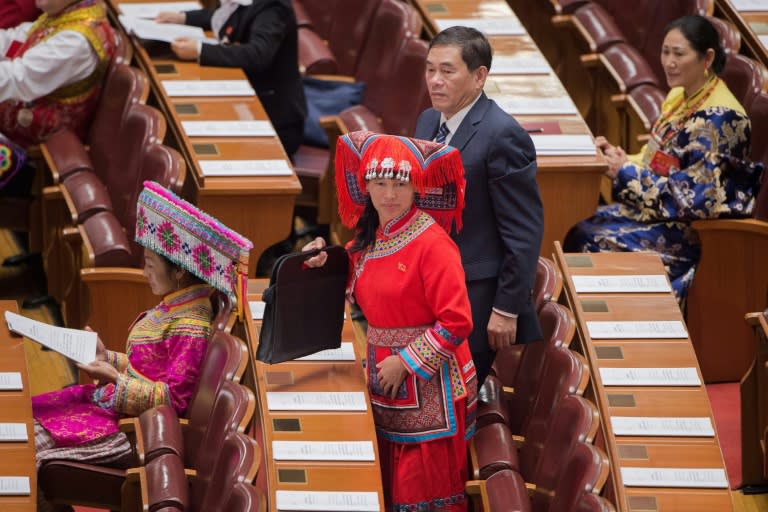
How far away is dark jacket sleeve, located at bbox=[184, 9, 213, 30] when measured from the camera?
475 cm

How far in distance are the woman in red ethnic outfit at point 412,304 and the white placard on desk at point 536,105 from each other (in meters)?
1.31

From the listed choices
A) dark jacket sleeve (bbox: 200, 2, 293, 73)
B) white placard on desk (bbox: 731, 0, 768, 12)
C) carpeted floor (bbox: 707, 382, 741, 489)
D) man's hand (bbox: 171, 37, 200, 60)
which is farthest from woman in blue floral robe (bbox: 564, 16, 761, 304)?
man's hand (bbox: 171, 37, 200, 60)

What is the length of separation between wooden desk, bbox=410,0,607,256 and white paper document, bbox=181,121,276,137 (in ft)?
2.17

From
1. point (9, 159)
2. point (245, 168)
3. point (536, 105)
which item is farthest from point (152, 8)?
point (536, 105)

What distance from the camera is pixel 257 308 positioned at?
10.4ft

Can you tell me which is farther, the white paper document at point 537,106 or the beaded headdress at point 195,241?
the white paper document at point 537,106

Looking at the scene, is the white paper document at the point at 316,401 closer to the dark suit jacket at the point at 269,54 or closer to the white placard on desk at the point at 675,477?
the white placard on desk at the point at 675,477

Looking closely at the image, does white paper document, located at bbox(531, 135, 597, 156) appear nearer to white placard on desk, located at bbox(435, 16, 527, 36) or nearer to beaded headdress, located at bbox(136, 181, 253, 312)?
white placard on desk, located at bbox(435, 16, 527, 36)

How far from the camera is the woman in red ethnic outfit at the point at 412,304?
2.84m

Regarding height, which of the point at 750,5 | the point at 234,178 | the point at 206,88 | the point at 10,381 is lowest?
the point at 10,381

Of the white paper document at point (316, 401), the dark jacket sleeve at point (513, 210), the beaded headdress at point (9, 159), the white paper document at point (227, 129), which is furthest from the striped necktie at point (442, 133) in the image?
the beaded headdress at point (9, 159)

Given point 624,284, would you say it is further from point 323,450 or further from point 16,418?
point 16,418

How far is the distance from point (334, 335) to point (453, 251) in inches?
12.7

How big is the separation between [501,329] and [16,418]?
0.98 meters
